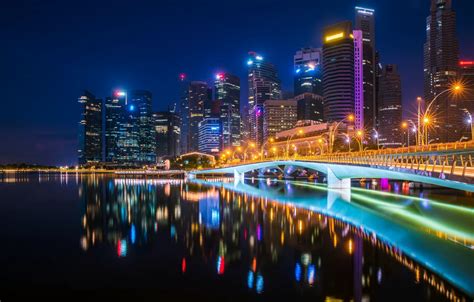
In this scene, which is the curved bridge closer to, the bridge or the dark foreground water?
the bridge

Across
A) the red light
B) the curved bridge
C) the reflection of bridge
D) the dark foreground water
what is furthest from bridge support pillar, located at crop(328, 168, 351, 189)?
the red light

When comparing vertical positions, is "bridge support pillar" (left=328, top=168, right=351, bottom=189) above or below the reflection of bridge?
above

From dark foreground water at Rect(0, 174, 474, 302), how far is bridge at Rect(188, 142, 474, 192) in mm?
4174

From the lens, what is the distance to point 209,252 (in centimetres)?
2627

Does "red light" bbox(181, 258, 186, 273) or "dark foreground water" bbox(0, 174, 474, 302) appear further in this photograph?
"red light" bbox(181, 258, 186, 273)

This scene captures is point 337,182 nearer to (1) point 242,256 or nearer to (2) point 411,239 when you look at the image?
(2) point 411,239

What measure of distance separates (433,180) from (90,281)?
2939 cm

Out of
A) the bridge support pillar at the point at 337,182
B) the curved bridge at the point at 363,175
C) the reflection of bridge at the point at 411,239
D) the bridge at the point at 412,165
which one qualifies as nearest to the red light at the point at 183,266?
the reflection of bridge at the point at 411,239

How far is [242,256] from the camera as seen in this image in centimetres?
2517

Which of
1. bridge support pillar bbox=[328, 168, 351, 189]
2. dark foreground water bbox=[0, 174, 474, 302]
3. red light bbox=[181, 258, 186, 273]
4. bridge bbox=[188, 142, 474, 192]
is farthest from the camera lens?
bridge support pillar bbox=[328, 168, 351, 189]

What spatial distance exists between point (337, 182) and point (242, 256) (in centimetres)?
5352

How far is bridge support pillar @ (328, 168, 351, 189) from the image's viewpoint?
7406 centimetres

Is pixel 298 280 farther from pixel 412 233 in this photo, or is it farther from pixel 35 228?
pixel 35 228

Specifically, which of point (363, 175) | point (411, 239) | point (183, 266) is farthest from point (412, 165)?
point (183, 266)
